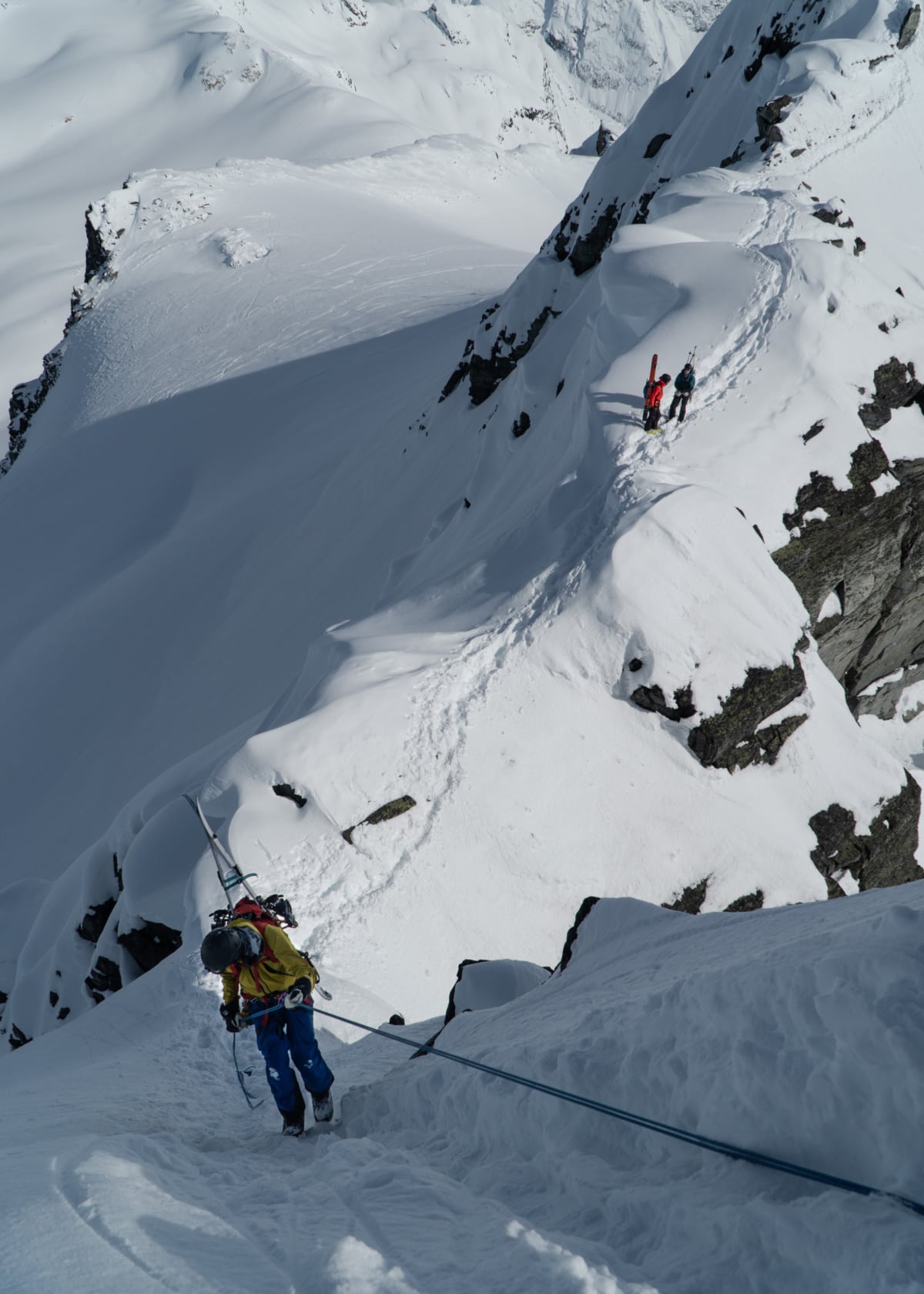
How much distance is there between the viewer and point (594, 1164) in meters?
4.37

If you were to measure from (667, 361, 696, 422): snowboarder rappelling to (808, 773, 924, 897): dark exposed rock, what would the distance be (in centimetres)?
701

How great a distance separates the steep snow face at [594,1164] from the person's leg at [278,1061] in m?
0.28

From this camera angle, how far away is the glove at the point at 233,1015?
6.00m

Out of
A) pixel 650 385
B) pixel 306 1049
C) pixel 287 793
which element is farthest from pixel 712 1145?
pixel 650 385

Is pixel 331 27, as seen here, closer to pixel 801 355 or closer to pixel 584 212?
pixel 584 212

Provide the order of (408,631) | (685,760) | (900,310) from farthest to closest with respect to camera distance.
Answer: (900,310)
(408,631)
(685,760)

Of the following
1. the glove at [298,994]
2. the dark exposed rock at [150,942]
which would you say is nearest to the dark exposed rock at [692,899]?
the dark exposed rock at [150,942]

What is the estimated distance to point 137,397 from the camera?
43.3m

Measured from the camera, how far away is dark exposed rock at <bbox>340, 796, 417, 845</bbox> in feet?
34.9

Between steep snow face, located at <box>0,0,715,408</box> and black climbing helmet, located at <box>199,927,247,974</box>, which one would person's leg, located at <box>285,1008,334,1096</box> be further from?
steep snow face, located at <box>0,0,715,408</box>

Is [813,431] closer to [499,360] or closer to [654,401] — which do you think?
[654,401]

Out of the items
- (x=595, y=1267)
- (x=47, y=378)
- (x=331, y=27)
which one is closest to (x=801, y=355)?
(x=595, y=1267)

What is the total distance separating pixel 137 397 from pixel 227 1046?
135ft

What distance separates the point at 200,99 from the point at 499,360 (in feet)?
300
